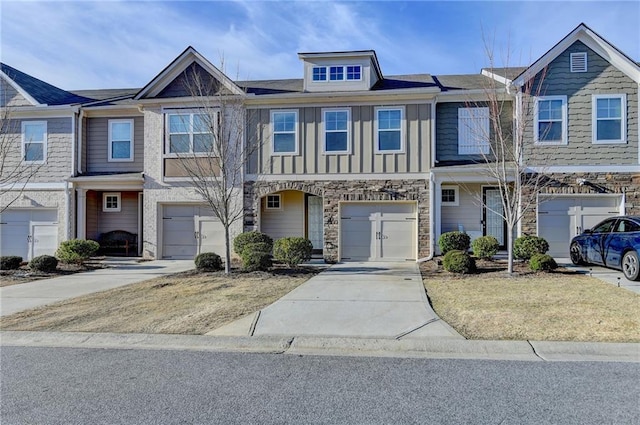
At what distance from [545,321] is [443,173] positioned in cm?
845

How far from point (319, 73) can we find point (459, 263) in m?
8.85

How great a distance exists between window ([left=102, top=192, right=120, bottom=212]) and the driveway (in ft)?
11.0

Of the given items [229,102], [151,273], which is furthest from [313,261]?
[229,102]

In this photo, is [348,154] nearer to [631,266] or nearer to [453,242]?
[453,242]

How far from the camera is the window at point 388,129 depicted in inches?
601

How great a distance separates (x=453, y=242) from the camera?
44.4ft

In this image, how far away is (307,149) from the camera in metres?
15.6

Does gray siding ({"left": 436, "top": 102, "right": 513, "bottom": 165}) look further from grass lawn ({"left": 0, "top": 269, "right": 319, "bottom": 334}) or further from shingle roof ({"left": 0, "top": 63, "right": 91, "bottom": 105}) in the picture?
shingle roof ({"left": 0, "top": 63, "right": 91, "bottom": 105})

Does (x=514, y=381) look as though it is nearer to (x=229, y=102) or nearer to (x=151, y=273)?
(x=151, y=273)

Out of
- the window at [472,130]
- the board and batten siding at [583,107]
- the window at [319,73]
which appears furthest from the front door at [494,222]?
the window at [319,73]

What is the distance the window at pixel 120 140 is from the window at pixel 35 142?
2.60 metres

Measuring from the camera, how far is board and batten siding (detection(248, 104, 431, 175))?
15094mm

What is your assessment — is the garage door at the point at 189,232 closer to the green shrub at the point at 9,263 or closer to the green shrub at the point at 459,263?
the green shrub at the point at 9,263

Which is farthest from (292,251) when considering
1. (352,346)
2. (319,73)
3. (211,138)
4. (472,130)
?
(472,130)
